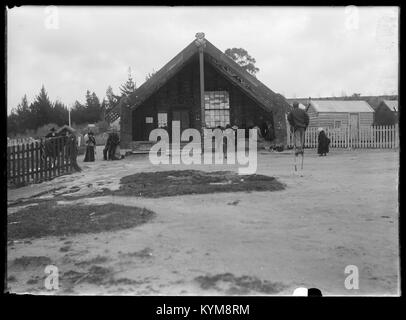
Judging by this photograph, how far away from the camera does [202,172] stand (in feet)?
28.7

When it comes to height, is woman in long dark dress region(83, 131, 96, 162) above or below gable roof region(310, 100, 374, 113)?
below

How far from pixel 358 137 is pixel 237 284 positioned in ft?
50.1

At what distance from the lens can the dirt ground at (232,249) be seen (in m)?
3.29

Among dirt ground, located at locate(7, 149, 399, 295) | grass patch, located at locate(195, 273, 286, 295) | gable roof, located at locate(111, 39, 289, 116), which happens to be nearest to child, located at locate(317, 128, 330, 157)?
gable roof, located at locate(111, 39, 289, 116)

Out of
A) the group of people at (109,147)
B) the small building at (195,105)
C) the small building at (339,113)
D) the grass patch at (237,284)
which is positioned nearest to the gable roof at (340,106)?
the small building at (339,113)

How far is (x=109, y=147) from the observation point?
49.1ft

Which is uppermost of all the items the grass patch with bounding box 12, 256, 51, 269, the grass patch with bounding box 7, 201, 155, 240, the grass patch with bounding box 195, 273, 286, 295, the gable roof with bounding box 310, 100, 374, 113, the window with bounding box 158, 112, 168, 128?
the gable roof with bounding box 310, 100, 374, 113

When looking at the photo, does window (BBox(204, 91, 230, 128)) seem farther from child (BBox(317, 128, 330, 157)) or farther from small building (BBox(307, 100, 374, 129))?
small building (BBox(307, 100, 374, 129))

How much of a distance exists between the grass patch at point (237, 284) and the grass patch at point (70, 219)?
1.85 m

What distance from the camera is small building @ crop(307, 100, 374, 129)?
122 feet

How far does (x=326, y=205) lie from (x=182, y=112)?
15.6 meters

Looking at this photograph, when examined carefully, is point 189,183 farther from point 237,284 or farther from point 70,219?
point 237,284

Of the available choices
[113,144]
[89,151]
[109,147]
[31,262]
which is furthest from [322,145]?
[31,262]

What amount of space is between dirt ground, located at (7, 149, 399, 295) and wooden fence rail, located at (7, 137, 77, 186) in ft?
9.71
